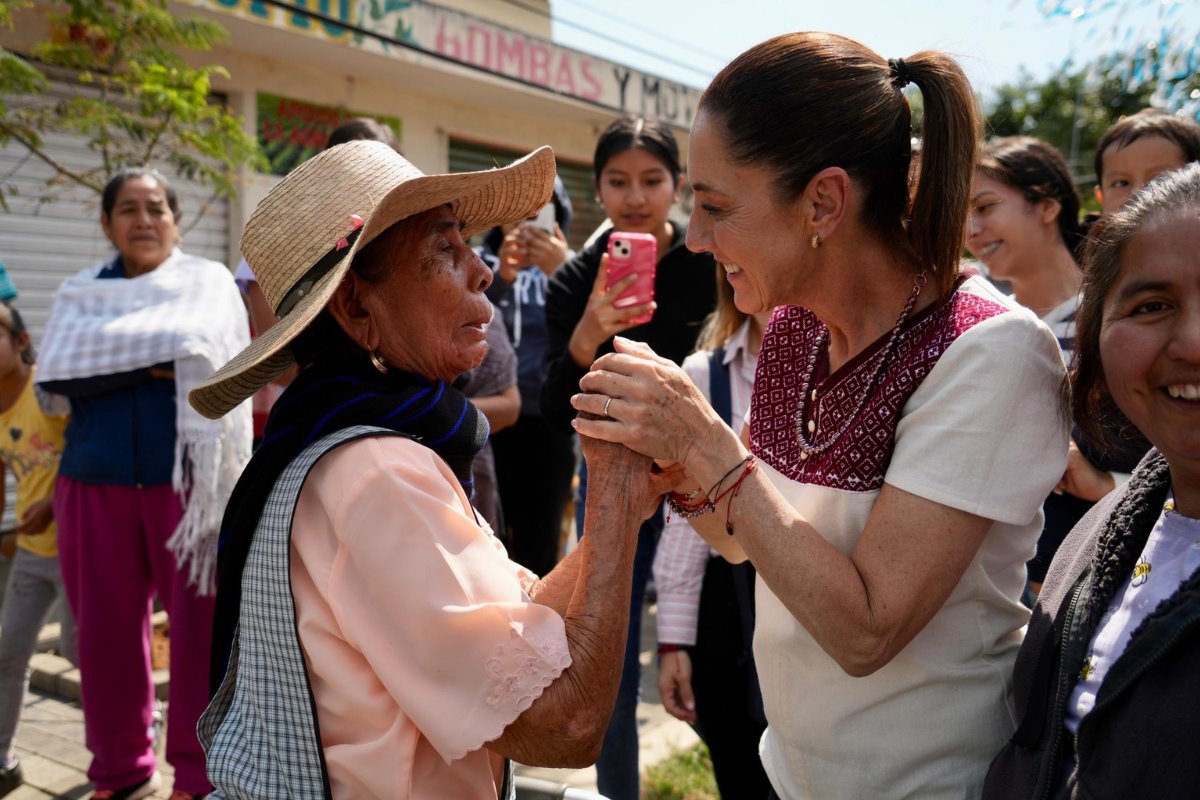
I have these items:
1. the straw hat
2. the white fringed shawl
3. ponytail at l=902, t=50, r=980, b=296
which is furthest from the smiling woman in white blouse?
the white fringed shawl

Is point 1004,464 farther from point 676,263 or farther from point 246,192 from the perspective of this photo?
point 246,192

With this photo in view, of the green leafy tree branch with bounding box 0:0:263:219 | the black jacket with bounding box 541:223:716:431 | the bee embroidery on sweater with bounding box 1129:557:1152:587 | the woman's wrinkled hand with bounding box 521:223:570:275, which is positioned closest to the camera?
the bee embroidery on sweater with bounding box 1129:557:1152:587

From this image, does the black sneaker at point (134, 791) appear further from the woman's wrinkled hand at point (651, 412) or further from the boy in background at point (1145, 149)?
the boy in background at point (1145, 149)

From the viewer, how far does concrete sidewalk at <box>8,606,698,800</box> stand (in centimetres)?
A: 393

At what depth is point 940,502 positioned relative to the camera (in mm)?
1416

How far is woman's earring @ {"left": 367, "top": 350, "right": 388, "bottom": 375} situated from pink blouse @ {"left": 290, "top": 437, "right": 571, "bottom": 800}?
0.70 ft

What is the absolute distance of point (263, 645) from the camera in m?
1.51

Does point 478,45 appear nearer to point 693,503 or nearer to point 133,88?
point 133,88

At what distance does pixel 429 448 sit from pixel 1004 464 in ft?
3.07

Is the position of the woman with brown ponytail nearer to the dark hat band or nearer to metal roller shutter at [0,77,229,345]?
the dark hat band

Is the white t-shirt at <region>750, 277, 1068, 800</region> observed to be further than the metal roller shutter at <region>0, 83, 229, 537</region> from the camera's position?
No

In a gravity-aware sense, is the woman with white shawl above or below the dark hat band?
below

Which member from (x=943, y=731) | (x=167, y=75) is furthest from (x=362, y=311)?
(x=167, y=75)

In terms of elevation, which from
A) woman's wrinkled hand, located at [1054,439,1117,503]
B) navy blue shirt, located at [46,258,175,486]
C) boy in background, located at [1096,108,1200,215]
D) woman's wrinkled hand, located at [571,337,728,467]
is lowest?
navy blue shirt, located at [46,258,175,486]
